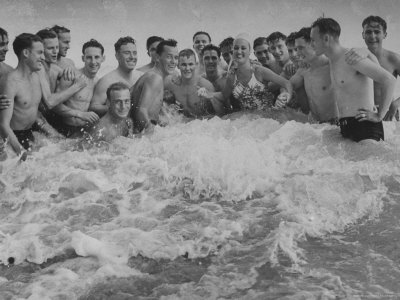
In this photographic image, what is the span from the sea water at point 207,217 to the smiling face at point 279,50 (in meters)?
1.73

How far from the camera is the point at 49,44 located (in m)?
5.38

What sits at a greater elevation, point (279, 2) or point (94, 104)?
point (279, 2)

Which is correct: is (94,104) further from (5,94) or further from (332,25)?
(332,25)

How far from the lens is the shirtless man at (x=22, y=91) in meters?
4.46

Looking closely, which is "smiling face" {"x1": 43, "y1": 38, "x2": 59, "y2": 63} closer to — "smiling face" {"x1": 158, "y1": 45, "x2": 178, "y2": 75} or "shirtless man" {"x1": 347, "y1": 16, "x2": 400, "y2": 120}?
"smiling face" {"x1": 158, "y1": 45, "x2": 178, "y2": 75}

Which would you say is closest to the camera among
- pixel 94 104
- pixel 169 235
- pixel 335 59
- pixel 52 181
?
pixel 169 235

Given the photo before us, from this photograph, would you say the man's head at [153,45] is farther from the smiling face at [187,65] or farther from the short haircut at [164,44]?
the smiling face at [187,65]

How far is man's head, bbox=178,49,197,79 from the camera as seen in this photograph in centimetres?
595

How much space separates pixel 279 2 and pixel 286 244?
3236 centimetres

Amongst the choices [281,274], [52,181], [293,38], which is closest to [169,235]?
[281,274]

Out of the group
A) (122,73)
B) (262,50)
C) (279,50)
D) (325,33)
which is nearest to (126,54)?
(122,73)

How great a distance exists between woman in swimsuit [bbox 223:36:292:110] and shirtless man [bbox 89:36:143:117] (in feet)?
4.08

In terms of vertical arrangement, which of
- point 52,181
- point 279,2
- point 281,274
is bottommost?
point 281,274

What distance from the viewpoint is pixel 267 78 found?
5.55 m
